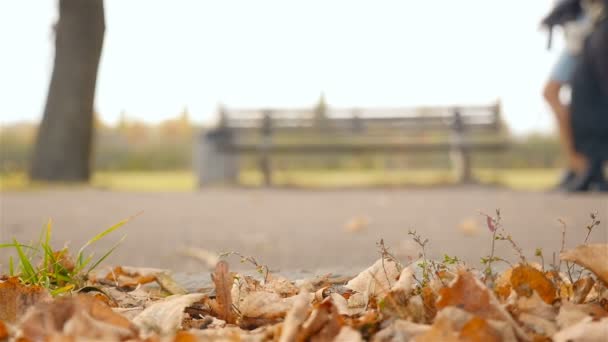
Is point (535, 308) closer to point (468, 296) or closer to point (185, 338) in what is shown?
point (468, 296)

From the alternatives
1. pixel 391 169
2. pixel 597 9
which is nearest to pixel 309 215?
pixel 597 9

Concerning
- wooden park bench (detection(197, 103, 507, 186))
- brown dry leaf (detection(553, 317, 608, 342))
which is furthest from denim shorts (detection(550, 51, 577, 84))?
brown dry leaf (detection(553, 317, 608, 342))

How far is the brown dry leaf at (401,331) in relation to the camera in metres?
1.41

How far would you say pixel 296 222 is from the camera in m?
5.77

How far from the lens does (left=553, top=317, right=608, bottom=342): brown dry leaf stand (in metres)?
1.36

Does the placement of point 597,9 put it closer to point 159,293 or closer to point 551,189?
point 551,189

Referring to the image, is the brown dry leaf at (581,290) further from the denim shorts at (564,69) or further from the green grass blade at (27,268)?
the denim shorts at (564,69)

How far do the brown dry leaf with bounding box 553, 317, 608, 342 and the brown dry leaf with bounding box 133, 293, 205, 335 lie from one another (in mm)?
734

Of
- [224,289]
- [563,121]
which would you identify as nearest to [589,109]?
[563,121]

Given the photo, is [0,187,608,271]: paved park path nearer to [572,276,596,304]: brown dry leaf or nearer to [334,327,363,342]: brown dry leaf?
[572,276,596,304]: brown dry leaf

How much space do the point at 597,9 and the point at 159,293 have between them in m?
6.23

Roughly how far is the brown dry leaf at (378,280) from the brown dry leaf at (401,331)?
29 centimetres

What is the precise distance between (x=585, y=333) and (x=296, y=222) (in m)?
4.44

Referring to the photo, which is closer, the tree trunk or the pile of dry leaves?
the pile of dry leaves
